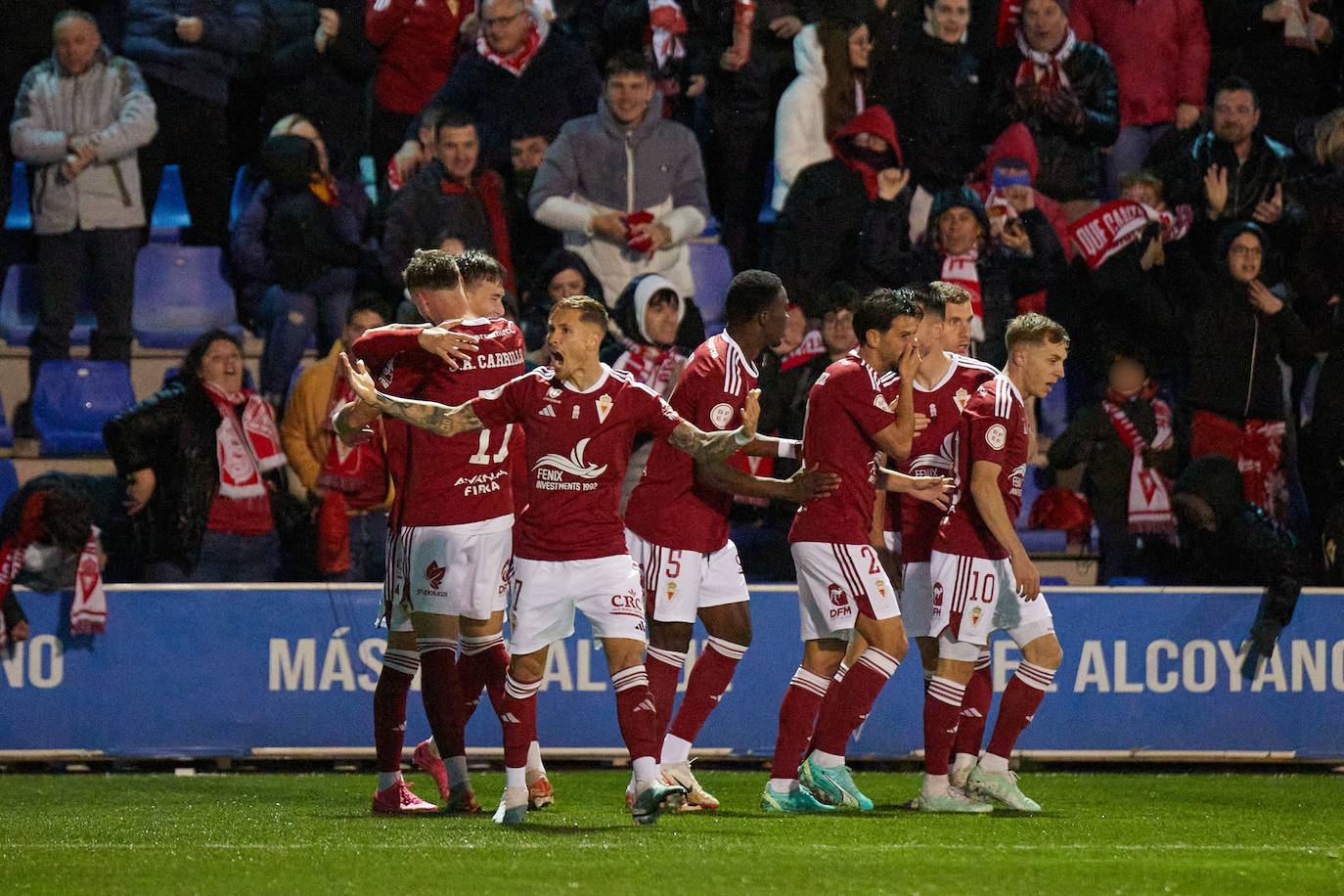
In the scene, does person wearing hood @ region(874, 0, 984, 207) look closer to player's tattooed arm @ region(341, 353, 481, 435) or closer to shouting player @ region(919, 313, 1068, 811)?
shouting player @ region(919, 313, 1068, 811)

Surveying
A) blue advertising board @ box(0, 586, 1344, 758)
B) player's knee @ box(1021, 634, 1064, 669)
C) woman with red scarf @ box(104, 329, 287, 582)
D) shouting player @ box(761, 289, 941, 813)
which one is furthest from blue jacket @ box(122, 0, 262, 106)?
player's knee @ box(1021, 634, 1064, 669)

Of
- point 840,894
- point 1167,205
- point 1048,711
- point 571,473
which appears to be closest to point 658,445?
point 571,473

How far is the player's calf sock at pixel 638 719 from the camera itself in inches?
290

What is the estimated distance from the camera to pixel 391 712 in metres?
8.27

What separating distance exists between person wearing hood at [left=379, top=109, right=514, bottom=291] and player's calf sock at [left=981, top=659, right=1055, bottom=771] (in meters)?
5.32

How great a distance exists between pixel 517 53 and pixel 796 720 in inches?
259

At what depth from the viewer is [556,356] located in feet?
24.4

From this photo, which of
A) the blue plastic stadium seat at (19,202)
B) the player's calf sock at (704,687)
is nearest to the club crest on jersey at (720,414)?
the player's calf sock at (704,687)

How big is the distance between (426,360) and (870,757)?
418 centimetres

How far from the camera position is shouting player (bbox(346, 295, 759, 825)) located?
7.43m

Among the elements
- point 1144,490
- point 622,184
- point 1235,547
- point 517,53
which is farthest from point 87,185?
point 1235,547

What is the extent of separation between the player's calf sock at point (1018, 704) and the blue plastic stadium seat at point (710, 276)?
5443 mm

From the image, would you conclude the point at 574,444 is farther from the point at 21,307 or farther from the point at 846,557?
the point at 21,307

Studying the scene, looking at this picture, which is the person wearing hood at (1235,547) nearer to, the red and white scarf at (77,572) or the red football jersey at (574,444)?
the red football jersey at (574,444)
